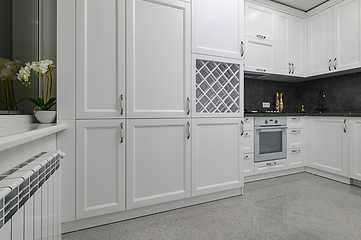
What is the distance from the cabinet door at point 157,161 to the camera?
178cm

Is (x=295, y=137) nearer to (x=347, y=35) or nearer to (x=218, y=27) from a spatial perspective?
(x=347, y=35)

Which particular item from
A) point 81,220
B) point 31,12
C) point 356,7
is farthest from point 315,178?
point 31,12

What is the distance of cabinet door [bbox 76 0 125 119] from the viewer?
1.60m

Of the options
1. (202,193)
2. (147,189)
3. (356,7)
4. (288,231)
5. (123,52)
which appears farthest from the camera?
(356,7)

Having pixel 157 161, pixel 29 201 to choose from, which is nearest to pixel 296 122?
pixel 157 161

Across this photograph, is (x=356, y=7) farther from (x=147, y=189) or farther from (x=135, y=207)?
(x=135, y=207)

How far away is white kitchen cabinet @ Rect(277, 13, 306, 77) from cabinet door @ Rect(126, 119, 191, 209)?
217 cm

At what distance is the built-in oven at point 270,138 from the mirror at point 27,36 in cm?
248

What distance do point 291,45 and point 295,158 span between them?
5.92 ft

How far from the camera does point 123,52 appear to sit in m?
1.72

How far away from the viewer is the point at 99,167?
1.67 metres

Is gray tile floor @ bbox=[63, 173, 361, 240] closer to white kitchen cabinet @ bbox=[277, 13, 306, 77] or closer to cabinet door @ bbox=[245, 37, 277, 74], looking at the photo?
cabinet door @ bbox=[245, 37, 277, 74]

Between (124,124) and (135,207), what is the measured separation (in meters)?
0.75

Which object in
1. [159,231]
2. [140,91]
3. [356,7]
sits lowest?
[159,231]
